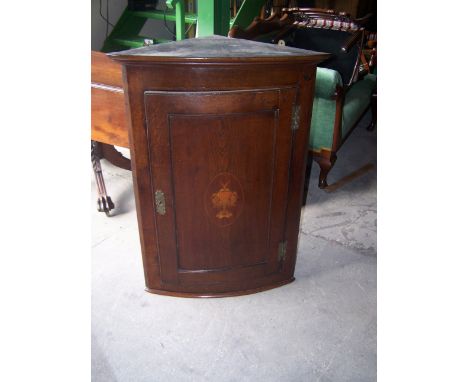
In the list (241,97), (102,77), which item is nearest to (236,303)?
(241,97)

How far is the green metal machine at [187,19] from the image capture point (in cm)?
212

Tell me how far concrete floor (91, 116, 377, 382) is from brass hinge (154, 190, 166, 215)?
18.2 inches

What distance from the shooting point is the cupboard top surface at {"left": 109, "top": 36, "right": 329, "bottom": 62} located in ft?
3.80

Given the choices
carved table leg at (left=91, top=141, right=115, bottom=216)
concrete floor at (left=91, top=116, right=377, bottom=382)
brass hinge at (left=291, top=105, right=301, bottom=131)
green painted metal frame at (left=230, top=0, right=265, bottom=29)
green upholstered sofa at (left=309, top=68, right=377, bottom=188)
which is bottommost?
concrete floor at (left=91, top=116, right=377, bottom=382)

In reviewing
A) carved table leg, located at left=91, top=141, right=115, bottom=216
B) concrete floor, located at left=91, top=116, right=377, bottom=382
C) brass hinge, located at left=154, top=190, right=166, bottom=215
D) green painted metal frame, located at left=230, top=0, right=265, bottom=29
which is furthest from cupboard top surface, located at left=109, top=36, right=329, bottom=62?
green painted metal frame, located at left=230, top=0, right=265, bottom=29

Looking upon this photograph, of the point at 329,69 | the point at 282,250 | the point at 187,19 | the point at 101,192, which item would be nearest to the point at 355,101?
the point at 329,69

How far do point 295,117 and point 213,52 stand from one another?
36 cm

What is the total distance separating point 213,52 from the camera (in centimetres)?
124

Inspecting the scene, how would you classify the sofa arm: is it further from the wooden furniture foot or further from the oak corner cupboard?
the oak corner cupboard

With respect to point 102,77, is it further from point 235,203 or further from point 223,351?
point 223,351

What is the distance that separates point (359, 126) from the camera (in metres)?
4.16

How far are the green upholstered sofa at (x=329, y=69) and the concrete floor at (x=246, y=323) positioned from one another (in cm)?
70

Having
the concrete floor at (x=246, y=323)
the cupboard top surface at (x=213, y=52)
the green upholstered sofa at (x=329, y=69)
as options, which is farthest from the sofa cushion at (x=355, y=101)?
the cupboard top surface at (x=213, y=52)

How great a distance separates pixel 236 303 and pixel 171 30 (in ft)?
12.1
